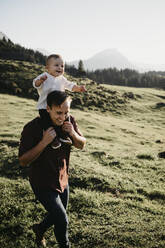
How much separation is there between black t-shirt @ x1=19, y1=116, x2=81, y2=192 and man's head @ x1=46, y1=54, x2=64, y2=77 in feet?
6.23

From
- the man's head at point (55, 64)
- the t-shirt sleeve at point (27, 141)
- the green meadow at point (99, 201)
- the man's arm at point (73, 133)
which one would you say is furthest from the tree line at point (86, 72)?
the t-shirt sleeve at point (27, 141)

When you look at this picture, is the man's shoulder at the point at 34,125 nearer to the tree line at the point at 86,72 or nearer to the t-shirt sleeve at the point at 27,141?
the t-shirt sleeve at the point at 27,141

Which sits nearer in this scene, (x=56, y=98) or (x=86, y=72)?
(x=56, y=98)

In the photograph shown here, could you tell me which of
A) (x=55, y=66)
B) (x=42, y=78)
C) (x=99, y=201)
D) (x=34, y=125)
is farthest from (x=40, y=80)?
(x=99, y=201)

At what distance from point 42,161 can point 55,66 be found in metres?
2.42

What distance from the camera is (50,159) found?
328 centimetres

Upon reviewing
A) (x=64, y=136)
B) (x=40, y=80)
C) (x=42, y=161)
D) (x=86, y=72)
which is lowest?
(x=42, y=161)

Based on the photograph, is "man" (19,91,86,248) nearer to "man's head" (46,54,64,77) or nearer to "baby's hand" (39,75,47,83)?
"baby's hand" (39,75,47,83)

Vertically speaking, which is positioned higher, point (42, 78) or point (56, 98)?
point (42, 78)

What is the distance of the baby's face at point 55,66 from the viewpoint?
15.6 feet

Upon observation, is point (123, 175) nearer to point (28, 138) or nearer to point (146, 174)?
point (146, 174)

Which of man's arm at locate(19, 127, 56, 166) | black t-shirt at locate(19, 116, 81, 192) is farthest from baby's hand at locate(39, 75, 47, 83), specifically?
man's arm at locate(19, 127, 56, 166)

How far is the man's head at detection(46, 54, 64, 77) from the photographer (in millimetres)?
4751

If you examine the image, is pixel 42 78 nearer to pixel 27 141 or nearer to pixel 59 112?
pixel 59 112
